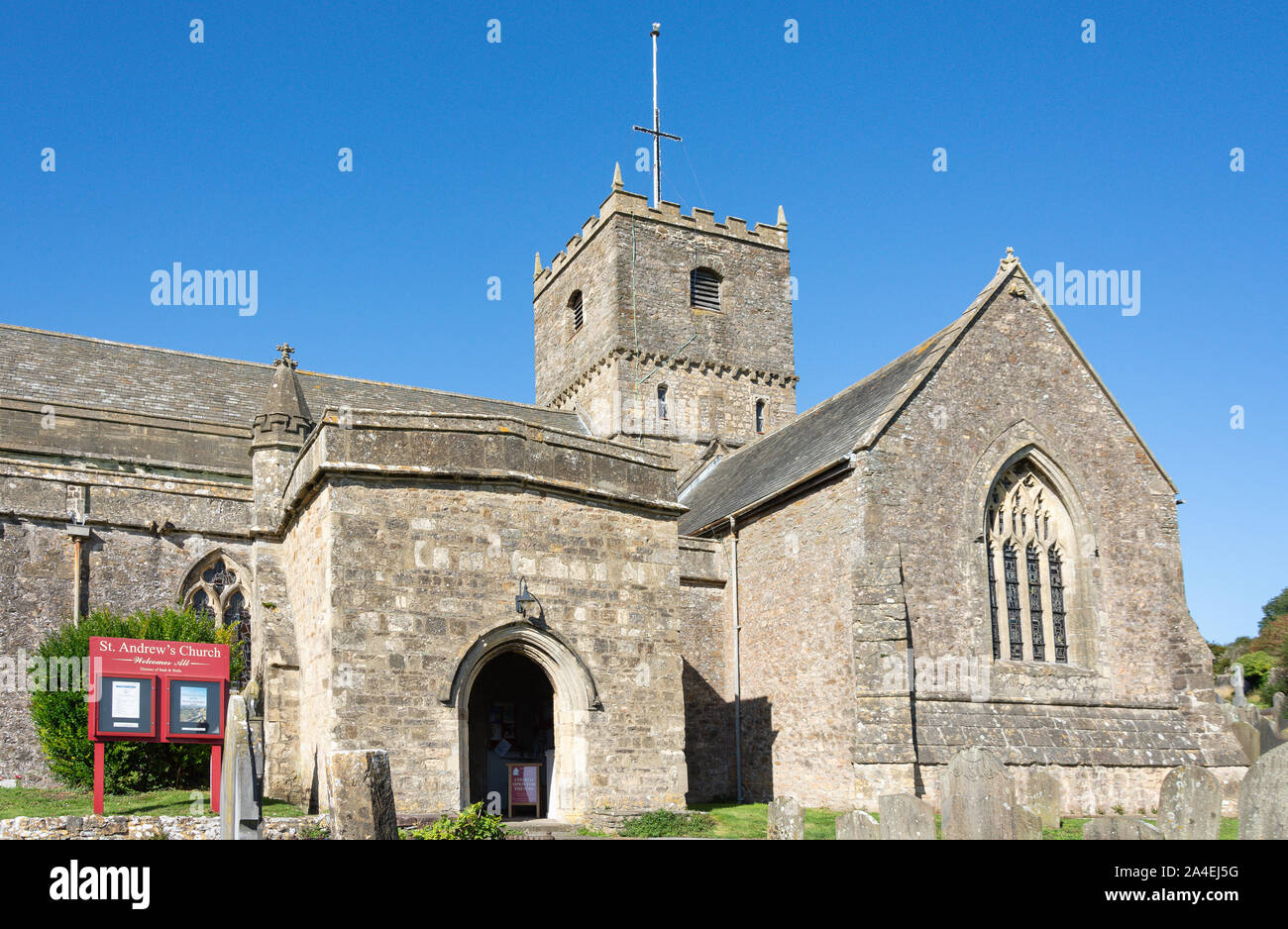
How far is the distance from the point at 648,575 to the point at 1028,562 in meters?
8.99

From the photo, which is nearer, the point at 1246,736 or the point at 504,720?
the point at 504,720

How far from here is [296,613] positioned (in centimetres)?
1805

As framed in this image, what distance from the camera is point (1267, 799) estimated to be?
780 centimetres

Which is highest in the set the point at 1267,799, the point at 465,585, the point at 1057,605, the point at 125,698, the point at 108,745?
the point at 465,585

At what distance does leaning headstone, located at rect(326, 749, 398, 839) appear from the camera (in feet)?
31.3

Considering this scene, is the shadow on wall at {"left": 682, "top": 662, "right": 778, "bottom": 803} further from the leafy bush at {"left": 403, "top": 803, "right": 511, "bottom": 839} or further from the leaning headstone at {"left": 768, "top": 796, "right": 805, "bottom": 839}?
the leafy bush at {"left": 403, "top": 803, "right": 511, "bottom": 839}

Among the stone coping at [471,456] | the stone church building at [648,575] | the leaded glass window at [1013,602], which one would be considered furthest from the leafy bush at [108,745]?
the leaded glass window at [1013,602]

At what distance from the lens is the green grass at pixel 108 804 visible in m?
14.8

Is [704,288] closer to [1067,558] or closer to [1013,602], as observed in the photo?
[1067,558]

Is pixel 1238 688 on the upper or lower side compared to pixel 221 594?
lower

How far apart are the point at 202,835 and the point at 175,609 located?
9079 millimetres

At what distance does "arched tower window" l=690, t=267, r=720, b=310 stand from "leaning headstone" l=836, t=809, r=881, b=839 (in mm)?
29605

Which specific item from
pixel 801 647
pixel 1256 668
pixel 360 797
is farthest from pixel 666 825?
pixel 1256 668
